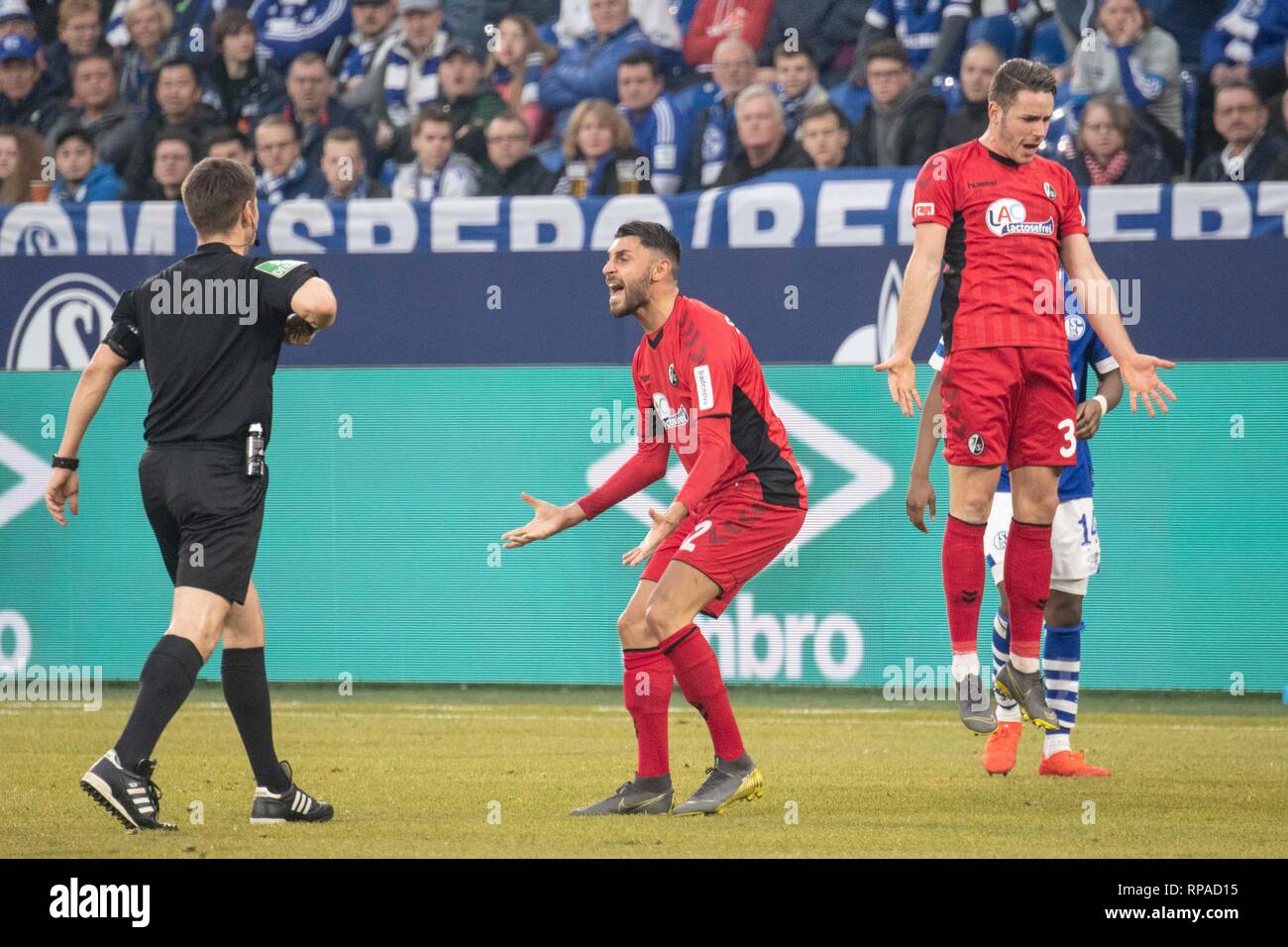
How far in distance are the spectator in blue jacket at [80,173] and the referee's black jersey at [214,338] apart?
7.72 meters

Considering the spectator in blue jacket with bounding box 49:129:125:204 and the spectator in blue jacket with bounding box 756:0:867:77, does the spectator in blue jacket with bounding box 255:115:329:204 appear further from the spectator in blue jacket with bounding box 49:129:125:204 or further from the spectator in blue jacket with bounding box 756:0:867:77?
the spectator in blue jacket with bounding box 756:0:867:77

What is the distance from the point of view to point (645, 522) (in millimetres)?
10422

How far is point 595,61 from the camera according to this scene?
13180 millimetres

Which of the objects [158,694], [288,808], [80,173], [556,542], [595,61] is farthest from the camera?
[80,173]

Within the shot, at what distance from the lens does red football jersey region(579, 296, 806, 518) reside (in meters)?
6.30

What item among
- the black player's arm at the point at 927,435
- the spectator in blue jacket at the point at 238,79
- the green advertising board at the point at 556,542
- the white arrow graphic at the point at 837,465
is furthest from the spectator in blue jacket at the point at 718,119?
the black player's arm at the point at 927,435

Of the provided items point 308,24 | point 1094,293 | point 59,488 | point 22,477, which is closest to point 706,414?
point 1094,293

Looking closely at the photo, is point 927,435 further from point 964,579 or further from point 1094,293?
point 1094,293

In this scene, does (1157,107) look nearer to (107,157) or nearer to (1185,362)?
(1185,362)

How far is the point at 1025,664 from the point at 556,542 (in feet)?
14.1

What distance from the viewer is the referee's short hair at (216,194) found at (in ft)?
19.8

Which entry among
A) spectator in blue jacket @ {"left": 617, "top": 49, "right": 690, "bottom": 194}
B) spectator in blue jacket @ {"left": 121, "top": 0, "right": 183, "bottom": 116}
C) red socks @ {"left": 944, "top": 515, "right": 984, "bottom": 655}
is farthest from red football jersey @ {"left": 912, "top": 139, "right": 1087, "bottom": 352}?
spectator in blue jacket @ {"left": 121, "top": 0, "right": 183, "bottom": 116}

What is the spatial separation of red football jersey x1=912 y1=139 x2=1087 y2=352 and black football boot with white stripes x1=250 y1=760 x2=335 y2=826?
2804 millimetres

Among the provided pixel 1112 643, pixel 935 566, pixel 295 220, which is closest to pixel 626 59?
pixel 295 220
